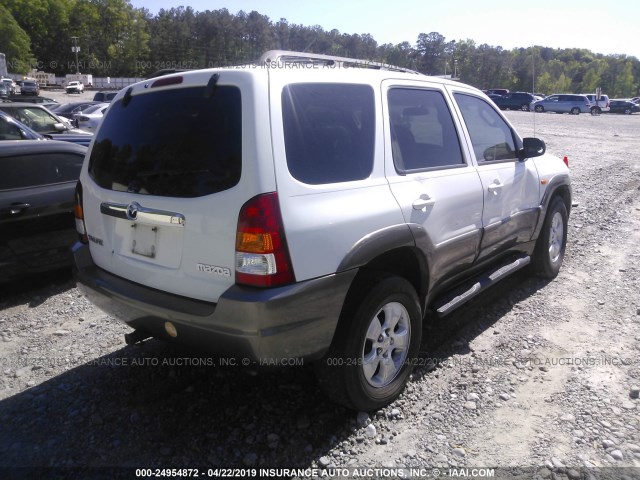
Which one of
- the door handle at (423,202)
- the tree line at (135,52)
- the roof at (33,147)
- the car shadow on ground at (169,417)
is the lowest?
the car shadow on ground at (169,417)

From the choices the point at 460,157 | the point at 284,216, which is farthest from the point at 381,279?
the point at 460,157

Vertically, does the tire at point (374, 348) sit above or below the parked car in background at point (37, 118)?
below

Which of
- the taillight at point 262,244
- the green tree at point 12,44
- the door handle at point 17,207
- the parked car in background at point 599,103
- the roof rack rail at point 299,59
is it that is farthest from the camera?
the green tree at point 12,44

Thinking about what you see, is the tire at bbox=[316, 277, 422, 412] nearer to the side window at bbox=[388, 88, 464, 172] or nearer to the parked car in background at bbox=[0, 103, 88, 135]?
the side window at bbox=[388, 88, 464, 172]

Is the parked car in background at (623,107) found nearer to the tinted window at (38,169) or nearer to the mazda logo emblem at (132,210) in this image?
the tinted window at (38,169)

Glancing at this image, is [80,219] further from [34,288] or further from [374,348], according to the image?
[34,288]

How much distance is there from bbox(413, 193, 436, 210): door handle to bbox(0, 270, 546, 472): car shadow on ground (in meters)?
1.20

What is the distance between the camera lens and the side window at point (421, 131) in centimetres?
326

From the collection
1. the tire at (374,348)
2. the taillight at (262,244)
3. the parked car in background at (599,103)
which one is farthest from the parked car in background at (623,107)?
the taillight at (262,244)

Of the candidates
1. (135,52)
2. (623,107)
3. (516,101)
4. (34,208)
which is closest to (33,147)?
(34,208)

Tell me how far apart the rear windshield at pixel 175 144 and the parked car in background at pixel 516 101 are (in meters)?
48.9

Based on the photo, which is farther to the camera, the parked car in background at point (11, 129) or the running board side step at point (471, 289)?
the parked car in background at point (11, 129)

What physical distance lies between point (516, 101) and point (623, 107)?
34.6 ft

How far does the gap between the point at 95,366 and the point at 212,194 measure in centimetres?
201
